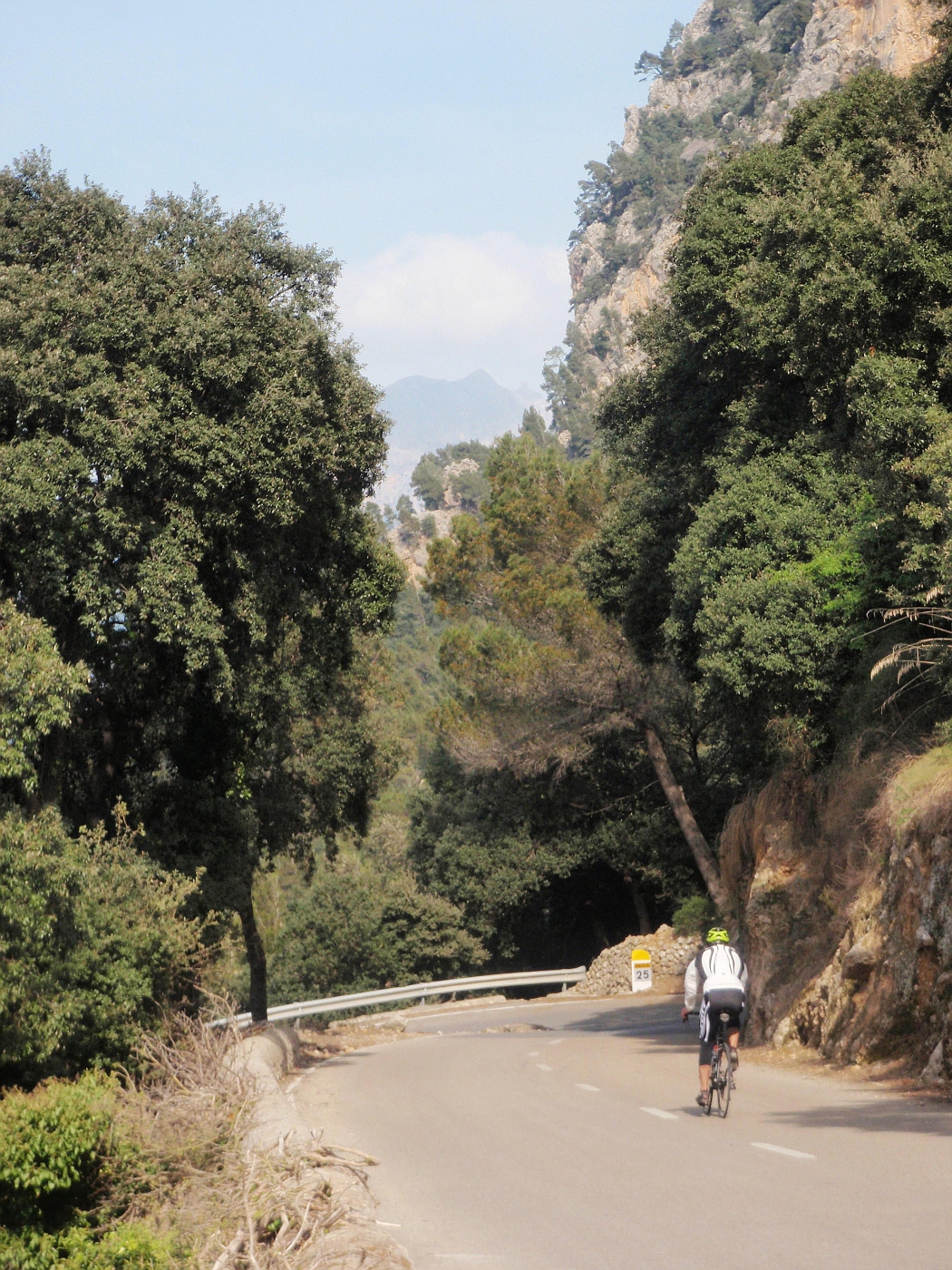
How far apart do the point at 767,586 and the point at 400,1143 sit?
11.0 m

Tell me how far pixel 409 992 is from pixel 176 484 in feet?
82.0

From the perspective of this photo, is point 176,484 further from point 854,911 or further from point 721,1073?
point 854,911

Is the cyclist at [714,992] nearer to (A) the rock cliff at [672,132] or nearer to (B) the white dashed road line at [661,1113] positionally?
(B) the white dashed road line at [661,1113]

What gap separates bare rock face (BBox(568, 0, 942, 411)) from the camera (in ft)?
365

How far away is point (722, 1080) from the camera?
38.4 feet

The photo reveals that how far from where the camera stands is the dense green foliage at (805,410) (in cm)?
1709

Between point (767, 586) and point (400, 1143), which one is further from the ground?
point (767, 586)

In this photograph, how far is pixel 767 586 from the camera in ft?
64.5

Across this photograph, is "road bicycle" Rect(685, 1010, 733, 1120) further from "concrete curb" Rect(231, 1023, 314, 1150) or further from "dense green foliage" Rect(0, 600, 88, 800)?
"dense green foliage" Rect(0, 600, 88, 800)

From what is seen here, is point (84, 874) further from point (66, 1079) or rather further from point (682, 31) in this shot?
point (682, 31)

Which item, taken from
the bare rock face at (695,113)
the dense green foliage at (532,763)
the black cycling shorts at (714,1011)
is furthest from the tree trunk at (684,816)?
the bare rock face at (695,113)

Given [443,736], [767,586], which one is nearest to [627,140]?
[443,736]

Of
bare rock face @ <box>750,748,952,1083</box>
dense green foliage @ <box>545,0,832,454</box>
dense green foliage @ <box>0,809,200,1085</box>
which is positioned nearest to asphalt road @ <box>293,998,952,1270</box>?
bare rock face @ <box>750,748,952,1083</box>

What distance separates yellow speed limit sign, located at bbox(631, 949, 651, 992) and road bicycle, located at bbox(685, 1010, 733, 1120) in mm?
25376
